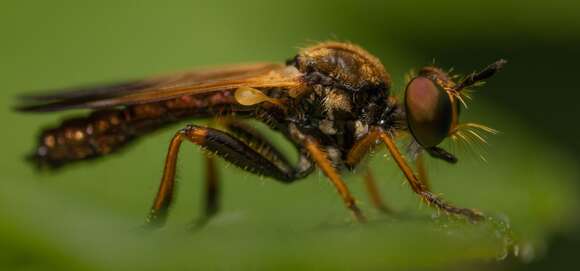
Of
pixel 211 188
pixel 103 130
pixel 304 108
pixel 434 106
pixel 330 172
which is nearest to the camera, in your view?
pixel 434 106

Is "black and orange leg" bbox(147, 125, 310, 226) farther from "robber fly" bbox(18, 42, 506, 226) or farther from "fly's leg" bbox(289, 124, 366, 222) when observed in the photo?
"fly's leg" bbox(289, 124, 366, 222)

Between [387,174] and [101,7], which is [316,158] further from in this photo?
[101,7]

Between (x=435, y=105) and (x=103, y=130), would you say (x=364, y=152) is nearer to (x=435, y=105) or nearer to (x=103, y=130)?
(x=435, y=105)

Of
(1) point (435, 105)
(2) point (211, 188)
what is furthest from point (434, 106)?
(2) point (211, 188)

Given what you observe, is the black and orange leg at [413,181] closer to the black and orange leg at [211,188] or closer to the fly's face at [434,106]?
the fly's face at [434,106]

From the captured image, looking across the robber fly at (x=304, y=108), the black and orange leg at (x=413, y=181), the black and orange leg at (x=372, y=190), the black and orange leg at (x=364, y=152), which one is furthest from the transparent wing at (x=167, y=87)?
the black and orange leg at (x=372, y=190)

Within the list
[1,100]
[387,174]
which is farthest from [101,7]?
[387,174]

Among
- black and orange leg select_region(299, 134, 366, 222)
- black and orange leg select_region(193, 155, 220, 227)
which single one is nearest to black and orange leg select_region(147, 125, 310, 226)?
black and orange leg select_region(299, 134, 366, 222)
